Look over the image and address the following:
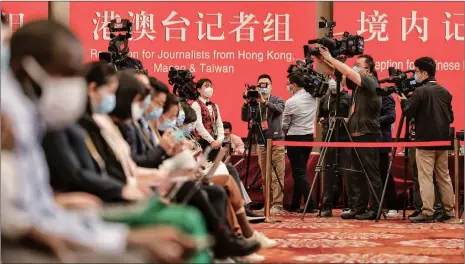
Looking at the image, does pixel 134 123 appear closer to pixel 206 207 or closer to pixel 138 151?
pixel 138 151

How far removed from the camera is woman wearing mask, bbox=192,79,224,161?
7852 millimetres

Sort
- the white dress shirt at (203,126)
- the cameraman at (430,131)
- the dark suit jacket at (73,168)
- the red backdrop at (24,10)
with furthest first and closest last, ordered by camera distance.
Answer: the red backdrop at (24,10), the white dress shirt at (203,126), the cameraman at (430,131), the dark suit jacket at (73,168)

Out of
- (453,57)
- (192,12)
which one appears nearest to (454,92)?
(453,57)

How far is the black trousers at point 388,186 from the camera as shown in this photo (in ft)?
27.2

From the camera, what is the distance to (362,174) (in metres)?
7.52

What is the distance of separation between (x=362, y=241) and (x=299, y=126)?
10.3ft

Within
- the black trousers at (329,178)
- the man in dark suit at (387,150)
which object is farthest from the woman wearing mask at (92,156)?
the man in dark suit at (387,150)

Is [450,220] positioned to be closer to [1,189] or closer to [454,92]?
[454,92]

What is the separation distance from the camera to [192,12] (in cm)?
1065

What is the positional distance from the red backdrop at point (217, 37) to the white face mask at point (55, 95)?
8.44m

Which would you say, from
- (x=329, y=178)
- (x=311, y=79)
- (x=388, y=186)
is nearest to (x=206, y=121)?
(x=311, y=79)

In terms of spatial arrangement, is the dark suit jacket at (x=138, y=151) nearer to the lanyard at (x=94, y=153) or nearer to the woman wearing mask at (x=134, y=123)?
the woman wearing mask at (x=134, y=123)

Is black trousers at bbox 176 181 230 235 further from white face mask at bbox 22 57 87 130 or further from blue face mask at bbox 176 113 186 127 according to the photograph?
blue face mask at bbox 176 113 186 127

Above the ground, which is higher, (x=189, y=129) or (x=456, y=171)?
(x=189, y=129)
